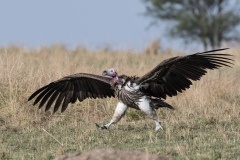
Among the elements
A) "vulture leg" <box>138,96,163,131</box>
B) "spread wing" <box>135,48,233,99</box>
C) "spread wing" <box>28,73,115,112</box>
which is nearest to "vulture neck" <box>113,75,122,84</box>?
"spread wing" <box>135,48,233,99</box>

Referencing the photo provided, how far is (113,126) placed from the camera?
950cm

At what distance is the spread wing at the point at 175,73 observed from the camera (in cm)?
837

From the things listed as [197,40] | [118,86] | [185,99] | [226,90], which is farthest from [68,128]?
[197,40]

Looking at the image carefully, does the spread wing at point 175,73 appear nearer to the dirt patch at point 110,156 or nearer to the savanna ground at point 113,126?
the savanna ground at point 113,126

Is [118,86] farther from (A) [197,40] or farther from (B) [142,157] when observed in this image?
(A) [197,40]

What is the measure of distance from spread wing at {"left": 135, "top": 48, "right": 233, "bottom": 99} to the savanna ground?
550 millimetres

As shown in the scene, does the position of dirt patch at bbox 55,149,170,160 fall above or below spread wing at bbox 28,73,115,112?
below

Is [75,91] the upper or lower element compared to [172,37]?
lower

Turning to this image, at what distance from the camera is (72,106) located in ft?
36.0

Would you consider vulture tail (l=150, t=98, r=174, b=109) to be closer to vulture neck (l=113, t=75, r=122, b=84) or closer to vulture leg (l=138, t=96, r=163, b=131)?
vulture leg (l=138, t=96, r=163, b=131)

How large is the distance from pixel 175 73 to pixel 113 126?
139cm

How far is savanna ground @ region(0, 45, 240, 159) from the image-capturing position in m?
7.35

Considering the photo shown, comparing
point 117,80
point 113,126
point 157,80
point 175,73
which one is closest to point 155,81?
point 157,80

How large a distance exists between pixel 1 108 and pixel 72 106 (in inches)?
46.6
